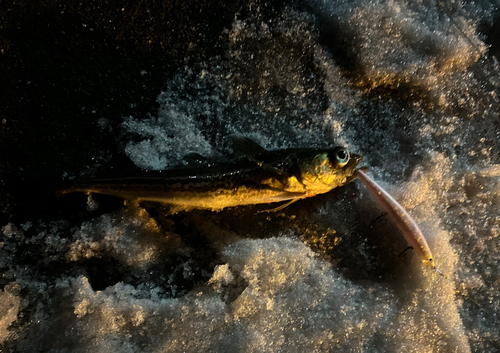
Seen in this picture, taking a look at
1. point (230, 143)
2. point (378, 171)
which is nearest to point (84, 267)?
point (230, 143)

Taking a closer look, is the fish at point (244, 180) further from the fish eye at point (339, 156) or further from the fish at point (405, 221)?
the fish at point (405, 221)

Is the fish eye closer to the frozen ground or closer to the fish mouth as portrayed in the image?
the fish mouth

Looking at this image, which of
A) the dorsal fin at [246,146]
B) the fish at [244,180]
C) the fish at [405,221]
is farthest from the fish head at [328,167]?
the dorsal fin at [246,146]

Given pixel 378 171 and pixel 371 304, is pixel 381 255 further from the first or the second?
pixel 378 171

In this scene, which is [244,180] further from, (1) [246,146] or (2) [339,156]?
(2) [339,156]

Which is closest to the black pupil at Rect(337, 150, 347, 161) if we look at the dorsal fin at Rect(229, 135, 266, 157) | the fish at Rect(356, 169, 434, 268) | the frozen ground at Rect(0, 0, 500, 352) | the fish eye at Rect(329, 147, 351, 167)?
the fish eye at Rect(329, 147, 351, 167)
